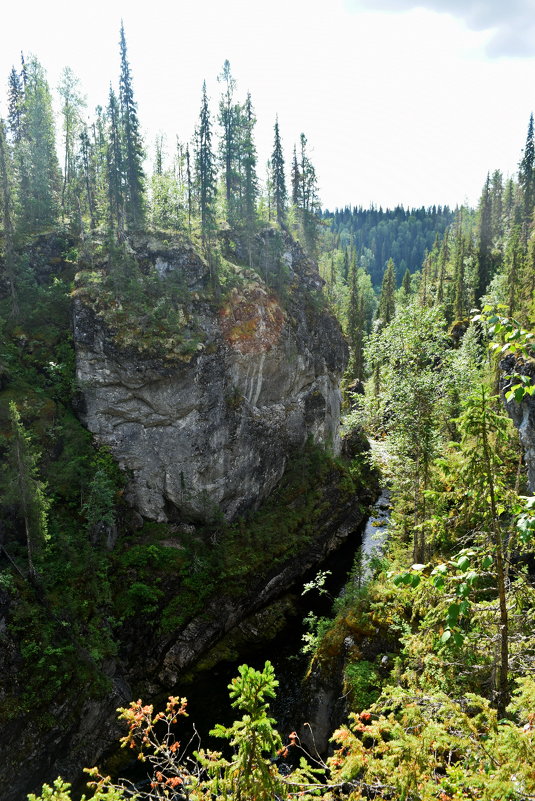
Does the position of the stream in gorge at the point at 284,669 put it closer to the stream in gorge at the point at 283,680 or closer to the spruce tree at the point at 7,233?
the stream in gorge at the point at 283,680

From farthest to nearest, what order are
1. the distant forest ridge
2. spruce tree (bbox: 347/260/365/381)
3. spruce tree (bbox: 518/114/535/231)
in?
the distant forest ridge → spruce tree (bbox: 518/114/535/231) → spruce tree (bbox: 347/260/365/381)

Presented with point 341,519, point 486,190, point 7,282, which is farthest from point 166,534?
point 486,190

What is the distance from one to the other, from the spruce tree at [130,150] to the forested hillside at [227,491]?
20 centimetres

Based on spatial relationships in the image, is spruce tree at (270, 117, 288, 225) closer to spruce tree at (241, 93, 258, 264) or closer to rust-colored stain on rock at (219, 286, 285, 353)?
spruce tree at (241, 93, 258, 264)

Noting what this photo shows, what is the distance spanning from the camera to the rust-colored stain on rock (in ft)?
93.5

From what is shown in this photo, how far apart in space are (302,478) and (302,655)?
40.1ft

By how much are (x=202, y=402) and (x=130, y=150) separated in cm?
2157

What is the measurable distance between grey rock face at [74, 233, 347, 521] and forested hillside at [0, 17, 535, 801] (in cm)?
15

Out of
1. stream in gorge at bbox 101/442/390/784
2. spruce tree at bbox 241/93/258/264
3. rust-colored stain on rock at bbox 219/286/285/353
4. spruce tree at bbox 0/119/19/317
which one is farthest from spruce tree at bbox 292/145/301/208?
stream in gorge at bbox 101/442/390/784

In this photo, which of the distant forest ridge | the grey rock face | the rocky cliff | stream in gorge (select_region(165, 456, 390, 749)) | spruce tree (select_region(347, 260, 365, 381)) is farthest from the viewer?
the distant forest ridge

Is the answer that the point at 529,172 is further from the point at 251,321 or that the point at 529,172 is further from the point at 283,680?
the point at 283,680

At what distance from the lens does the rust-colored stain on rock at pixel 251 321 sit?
2850cm

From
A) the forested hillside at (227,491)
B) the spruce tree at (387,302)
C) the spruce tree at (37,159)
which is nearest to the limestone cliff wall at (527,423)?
the forested hillside at (227,491)

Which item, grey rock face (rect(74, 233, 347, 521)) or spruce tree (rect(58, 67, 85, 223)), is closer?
grey rock face (rect(74, 233, 347, 521))
